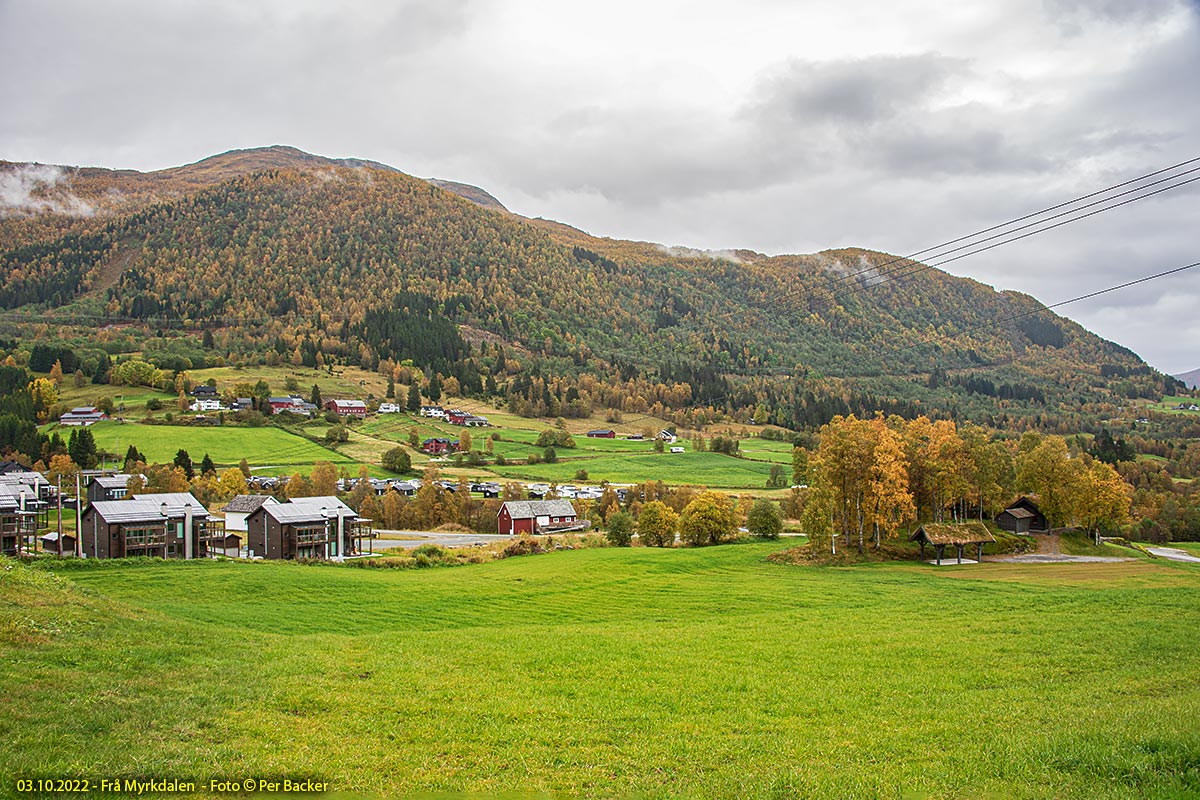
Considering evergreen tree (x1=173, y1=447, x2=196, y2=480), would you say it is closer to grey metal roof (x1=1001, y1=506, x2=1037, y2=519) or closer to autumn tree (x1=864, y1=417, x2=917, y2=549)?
autumn tree (x1=864, y1=417, x2=917, y2=549)

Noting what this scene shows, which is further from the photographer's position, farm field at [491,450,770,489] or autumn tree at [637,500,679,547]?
farm field at [491,450,770,489]

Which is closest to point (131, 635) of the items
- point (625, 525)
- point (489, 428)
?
point (625, 525)

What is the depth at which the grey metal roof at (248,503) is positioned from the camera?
62.4m

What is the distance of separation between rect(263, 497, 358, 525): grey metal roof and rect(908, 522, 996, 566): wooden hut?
157ft

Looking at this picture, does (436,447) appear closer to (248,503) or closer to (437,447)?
(437,447)

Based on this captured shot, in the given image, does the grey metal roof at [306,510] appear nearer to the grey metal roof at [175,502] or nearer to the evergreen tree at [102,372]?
the grey metal roof at [175,502]

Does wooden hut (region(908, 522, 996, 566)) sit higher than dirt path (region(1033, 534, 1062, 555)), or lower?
higher

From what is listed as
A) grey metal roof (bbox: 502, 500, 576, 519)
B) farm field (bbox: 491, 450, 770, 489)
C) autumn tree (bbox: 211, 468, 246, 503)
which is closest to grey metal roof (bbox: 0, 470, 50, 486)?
autumn tree (bbox: 211, 468, 246, 503)

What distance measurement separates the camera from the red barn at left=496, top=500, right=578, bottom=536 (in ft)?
267

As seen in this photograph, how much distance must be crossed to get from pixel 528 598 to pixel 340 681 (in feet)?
67.0

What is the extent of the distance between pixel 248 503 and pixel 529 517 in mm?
29538

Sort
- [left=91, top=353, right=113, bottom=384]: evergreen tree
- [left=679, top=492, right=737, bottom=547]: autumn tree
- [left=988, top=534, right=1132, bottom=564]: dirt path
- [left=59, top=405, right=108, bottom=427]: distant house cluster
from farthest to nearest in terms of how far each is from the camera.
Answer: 1. [left=91, top=353, right=113, bottom=384]: evergreen tree
2. [left=59, top=405, right=108, bottom=427]: distant house cluster
3. [left=679, top=492, right=737, bottom=547]: autumn tree
4. [left=988, top=534, right=1132, bottom=564]: dirt path

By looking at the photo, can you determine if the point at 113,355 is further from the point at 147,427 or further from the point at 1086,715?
the point at 1086,715

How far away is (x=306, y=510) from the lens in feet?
203
